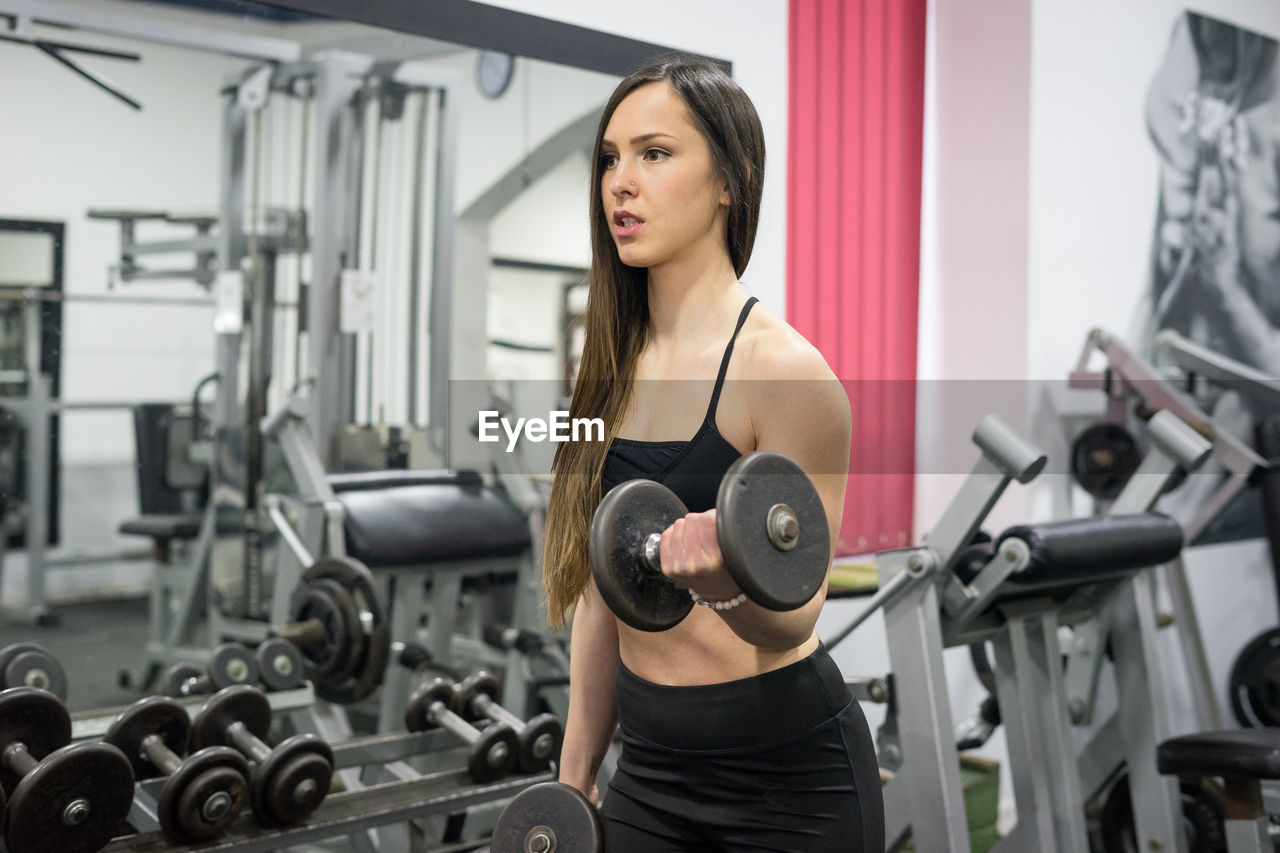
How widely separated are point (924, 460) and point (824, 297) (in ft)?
2.16

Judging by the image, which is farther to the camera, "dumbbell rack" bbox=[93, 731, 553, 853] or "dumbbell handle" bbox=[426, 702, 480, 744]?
"dumbbell handle" bbox=[426, 702, 480, 744]

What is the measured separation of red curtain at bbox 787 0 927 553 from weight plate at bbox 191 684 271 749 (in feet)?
5.69

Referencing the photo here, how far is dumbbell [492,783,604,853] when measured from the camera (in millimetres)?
1079

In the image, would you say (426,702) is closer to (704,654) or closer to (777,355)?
(704,654)

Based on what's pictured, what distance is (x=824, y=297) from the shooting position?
10.3ft

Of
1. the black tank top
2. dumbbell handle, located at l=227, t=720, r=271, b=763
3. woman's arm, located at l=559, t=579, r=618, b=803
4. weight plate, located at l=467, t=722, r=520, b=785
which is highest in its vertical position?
the black tank top

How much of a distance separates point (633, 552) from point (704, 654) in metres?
0.25

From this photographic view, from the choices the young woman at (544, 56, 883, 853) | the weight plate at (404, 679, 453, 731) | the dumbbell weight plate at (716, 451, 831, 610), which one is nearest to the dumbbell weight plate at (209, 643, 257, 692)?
the weight plate at (404, 679, 453, 731)

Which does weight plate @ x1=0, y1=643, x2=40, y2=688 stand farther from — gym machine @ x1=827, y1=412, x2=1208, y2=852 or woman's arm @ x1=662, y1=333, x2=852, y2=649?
woman's arm @ x1=662, y1=333, x2=852, y2=649

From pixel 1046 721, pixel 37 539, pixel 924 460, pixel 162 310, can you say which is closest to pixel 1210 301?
pixel 924 460

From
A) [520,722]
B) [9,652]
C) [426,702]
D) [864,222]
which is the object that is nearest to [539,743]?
[520,722]

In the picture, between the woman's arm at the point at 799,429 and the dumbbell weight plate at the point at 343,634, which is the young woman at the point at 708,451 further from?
the dumbbell weight plate at the point at 343,634

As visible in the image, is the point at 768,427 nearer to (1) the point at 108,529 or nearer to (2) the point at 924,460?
(1) the point at 108,529

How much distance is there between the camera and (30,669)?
2.16m
